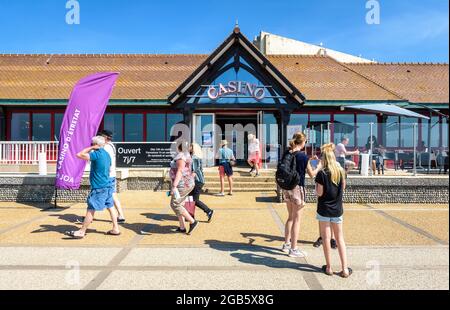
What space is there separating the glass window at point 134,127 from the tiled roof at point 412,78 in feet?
39.5

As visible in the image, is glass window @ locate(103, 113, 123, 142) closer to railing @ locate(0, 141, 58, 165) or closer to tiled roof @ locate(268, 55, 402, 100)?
railing @ locate(0, 141, 58, 165)

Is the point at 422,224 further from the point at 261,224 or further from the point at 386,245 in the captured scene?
the point at 261,224

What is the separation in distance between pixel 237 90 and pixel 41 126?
9319 millimetres

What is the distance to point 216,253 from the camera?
5.28 meters

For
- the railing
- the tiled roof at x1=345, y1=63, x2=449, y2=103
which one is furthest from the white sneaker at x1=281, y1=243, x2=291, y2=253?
the tiled roof at x1=345, y1=63, x2=449, y2=103

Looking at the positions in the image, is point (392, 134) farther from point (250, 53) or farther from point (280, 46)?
point (280, 46)

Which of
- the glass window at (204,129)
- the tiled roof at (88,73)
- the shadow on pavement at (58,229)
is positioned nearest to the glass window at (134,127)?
the tiled roof at (88,73)

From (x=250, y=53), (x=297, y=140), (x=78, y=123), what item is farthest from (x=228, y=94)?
(x=297, y=140)

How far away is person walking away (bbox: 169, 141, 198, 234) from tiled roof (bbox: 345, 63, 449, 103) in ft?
44.9

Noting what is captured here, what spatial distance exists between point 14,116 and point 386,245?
16407 mm

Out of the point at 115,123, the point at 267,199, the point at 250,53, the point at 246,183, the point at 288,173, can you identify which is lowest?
the point at 267,199

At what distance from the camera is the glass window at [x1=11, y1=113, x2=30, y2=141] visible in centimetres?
1603
